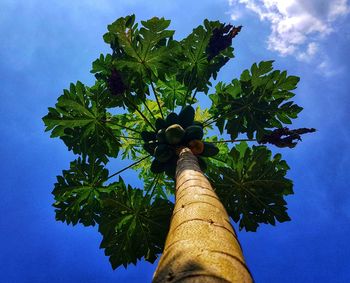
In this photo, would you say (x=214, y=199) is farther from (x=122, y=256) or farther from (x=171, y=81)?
(x=171, y=81)

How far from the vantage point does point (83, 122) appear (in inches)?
228

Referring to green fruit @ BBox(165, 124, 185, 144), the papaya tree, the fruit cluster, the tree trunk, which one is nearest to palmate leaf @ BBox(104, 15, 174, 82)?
the papaya tree

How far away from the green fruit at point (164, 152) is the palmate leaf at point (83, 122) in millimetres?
1408

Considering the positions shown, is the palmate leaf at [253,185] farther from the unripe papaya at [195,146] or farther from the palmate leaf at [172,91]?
the palmate leaf at [172,91]

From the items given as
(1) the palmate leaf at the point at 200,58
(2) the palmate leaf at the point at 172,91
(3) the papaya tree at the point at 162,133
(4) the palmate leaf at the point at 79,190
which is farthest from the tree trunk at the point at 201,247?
(2) the palmate leaf at the point at 172,91

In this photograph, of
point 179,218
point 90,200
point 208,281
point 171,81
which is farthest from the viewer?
point 171,81

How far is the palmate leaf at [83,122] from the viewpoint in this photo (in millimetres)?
5641

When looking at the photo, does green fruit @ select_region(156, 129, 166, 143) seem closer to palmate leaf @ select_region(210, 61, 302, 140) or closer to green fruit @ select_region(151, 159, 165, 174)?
green fruit @ select_region(151, 159, 165, 174)

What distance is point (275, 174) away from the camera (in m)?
5.12

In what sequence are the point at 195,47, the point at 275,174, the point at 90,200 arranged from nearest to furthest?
the point at 275,174
the point at 90,200
the point at 195,47

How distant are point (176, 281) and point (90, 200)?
15.0 ft

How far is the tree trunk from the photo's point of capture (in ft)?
4.67

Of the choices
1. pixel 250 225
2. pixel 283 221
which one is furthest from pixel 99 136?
pixel 283 221

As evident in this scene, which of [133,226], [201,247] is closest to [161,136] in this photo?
[133,226]
